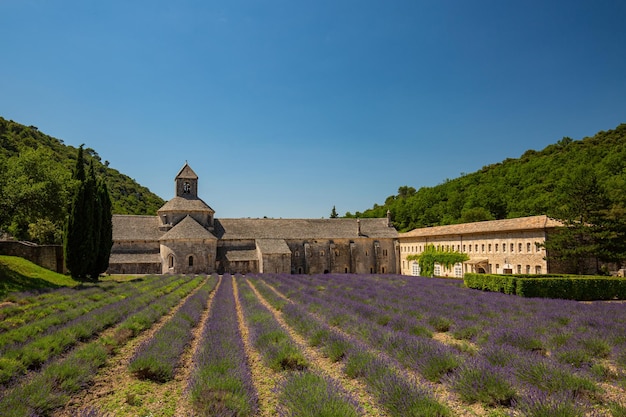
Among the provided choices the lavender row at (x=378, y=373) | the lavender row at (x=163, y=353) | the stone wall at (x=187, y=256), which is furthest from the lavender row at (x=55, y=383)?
the stone wall at (x=187, y=256)

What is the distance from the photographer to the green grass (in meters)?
19.5

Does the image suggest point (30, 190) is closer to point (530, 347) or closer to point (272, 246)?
point (272, 246)

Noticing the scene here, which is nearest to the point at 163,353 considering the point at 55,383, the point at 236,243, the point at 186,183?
the point at 55,383

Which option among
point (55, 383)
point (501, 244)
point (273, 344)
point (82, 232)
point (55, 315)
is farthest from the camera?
point (501, 244)

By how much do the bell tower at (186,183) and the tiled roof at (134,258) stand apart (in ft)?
29.0

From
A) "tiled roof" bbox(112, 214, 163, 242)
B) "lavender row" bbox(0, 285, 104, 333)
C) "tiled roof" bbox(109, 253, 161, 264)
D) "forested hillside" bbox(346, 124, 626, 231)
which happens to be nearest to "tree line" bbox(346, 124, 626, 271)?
"forested hillside" bbox(346, 124, 626, 231)

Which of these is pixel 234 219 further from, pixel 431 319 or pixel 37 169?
pixel 431 319

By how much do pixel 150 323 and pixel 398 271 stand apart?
40.9 m

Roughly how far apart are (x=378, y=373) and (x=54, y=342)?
7399mm

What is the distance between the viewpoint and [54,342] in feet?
30.1

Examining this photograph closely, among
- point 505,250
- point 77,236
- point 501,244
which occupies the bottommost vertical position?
point 505,250

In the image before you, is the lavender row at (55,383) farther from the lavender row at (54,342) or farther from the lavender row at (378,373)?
the lavender row at (378,373)

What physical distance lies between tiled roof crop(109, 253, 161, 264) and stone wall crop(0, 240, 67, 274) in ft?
37.6

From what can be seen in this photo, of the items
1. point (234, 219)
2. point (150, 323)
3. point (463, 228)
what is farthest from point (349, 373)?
point (234, 219)
